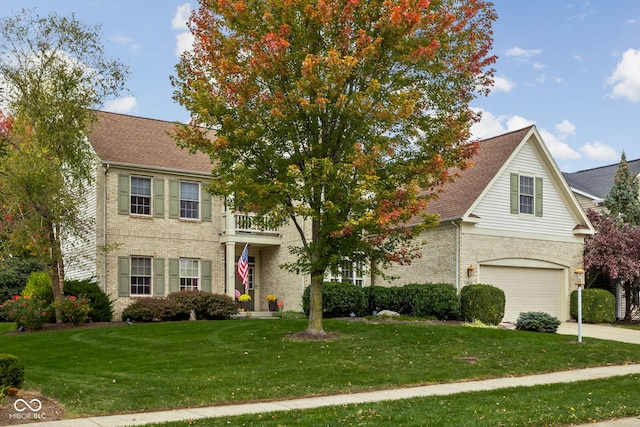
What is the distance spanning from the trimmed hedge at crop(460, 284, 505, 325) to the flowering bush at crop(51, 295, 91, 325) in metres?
12.5

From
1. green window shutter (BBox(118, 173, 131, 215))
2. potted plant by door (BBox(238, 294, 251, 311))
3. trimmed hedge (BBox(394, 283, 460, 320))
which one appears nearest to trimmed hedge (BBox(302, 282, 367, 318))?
trimmed hedge (BBox(394, 283, 460, 320))

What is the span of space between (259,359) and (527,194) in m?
→ 16.4

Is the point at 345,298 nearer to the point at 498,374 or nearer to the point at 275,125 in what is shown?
the point at 275,125

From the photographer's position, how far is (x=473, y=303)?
944 inches

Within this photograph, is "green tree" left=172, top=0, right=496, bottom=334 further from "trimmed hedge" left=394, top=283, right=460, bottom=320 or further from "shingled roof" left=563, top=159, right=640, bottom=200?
"shingled roof" left=563, top=159, right=640, bottom=200

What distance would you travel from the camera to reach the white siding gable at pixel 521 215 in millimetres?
26656

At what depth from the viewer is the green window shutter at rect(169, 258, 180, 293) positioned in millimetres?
27594

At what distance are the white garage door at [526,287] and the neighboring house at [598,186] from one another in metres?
4.80

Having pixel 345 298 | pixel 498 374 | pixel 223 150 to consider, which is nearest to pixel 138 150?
pixel 345 298

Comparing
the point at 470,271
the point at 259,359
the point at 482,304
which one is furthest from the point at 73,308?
the point at 470,271

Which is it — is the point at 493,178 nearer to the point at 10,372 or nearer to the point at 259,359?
the point at 259,359

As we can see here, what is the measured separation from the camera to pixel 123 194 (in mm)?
26844

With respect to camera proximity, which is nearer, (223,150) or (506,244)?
(223,150)

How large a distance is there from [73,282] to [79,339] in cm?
618
